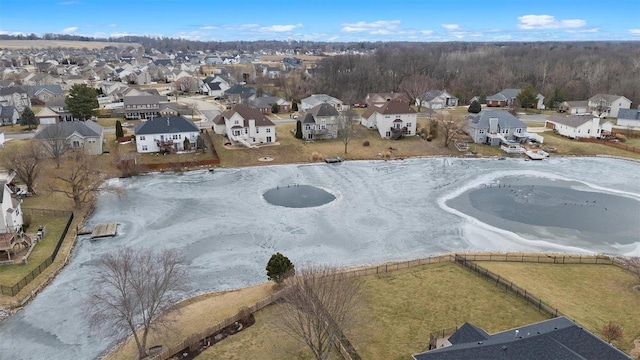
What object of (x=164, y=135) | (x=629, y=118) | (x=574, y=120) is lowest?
(x=164, y=135)

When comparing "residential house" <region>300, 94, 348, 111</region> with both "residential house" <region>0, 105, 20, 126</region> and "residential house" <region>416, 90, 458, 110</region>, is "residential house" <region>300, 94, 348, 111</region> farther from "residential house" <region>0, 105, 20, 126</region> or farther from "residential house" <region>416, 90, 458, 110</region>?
"residential house" <region>0, 105, 20, 126</region>

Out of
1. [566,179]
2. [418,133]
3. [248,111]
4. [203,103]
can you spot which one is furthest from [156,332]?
[203,103]

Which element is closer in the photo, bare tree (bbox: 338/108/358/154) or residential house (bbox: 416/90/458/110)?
bare tree (bbox: 338/108/358/154)

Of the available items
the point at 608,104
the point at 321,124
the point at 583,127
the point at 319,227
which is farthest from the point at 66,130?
the point at 608,104

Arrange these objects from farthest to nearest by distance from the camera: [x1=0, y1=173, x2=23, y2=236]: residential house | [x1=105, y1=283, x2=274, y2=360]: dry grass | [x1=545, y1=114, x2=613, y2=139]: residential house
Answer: [x1=545, y1=114, x2=613, y2=139]: residential house < [x1=0, y1=173, x2=23, y2=236]: residential house < [x1=105, y1=283, x2=274, y2=360]: dry grass

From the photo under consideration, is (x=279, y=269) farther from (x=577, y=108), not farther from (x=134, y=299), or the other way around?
(x=577, y=108)

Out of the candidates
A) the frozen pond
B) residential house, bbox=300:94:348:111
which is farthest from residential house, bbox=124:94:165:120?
the frozen pond

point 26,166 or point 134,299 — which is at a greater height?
point 26,166
